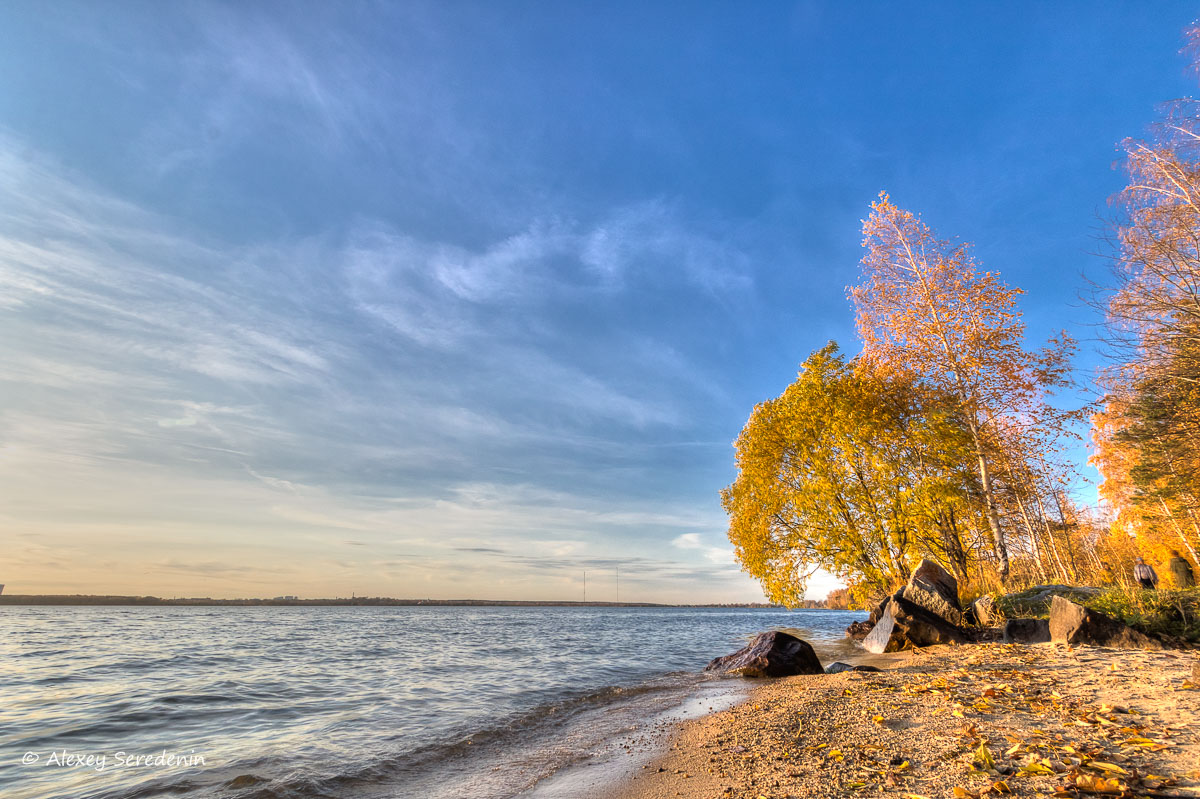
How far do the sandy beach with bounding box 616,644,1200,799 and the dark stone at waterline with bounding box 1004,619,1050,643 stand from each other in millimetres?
2265

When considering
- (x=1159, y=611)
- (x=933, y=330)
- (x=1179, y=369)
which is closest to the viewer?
(x=1159, y=611)

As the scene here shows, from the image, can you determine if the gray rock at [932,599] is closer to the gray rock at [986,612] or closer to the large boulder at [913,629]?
the large boulder at [913,629]

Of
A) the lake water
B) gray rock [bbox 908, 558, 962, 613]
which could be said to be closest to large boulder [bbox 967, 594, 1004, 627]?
gray rock [bbox 908, 558, 962, 613]

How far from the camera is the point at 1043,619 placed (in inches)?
435

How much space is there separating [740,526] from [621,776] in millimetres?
15901

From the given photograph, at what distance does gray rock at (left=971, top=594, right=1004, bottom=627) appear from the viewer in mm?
13297

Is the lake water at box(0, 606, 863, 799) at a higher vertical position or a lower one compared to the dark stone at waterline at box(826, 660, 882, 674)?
lower

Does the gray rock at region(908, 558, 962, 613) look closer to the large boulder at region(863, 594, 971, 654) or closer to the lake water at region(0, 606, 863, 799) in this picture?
the large boulder at region(863, 594, 971, 654)

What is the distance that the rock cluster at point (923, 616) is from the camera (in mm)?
13156

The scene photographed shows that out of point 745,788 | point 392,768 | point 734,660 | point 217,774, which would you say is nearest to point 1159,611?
point 734,660

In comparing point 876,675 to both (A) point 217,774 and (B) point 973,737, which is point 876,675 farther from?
(A) point 217,774

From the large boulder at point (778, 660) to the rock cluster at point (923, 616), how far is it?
237 cm

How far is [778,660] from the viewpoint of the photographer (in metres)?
12.7

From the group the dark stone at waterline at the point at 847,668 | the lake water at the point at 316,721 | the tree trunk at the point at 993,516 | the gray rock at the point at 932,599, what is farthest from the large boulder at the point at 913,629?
the tree trunk at the point at 993,516
